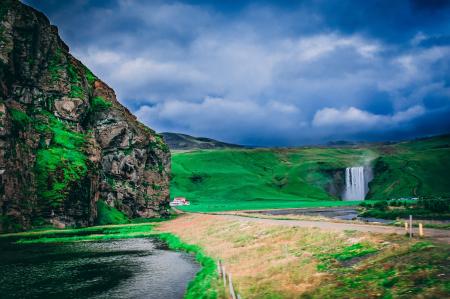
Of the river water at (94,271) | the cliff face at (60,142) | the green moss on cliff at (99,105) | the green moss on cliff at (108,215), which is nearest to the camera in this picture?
the river water at (94,271)

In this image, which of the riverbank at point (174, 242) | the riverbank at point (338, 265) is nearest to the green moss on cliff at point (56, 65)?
the riverbank at point (174, 242)

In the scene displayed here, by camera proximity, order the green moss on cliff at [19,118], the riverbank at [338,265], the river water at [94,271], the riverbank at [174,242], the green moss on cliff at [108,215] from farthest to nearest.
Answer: the green moss on cliff at [108,215]
the green moss on cliff at [19,118]
the river water at [94,271]
the riverbank at [174,242]
the riverbank at [338,265]

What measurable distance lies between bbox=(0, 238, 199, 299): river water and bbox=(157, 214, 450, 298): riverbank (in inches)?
287

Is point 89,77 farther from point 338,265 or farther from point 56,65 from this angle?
point 338,265

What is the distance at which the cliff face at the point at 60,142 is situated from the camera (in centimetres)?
11225

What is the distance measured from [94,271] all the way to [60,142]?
94108mm

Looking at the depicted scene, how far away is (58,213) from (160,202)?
5643 centimetres

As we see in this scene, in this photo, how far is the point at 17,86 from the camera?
134250 millimetres

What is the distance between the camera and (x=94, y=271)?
49.7m

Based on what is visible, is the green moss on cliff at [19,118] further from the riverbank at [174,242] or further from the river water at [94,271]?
the river water at [94,271]

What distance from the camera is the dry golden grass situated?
102 feet

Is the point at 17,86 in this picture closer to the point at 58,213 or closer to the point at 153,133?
the point at 58,213

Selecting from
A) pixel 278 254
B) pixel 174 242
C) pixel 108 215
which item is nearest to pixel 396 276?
pixel 278 254

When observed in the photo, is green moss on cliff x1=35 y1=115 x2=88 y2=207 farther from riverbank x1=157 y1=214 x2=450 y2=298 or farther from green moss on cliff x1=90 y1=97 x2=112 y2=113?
riverbank x1=157 y1=214 x2=450 y2=298
